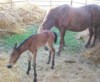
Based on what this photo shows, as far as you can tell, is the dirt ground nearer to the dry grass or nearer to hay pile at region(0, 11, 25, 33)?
the dry grass

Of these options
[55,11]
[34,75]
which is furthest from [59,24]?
[34,75]

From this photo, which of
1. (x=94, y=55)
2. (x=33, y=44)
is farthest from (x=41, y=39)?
Result: (x=94, y=55)

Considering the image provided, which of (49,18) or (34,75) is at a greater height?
(49,18)

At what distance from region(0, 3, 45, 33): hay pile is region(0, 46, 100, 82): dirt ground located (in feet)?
6.97

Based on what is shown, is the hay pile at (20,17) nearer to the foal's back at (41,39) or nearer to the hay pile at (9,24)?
the hay pile at (9,24)

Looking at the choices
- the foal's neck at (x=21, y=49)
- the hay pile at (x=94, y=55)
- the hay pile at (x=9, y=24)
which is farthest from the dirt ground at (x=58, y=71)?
the hay pile at (x=9, y=24)

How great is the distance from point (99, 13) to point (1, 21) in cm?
319

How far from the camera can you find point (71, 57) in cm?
611

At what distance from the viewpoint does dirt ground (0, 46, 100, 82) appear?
4710mm

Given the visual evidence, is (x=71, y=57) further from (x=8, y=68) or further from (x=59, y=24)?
(x=8, y=68)

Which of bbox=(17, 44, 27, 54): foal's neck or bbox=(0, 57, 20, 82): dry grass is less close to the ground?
bbox=(17, 44, 27, 54): foal's neck

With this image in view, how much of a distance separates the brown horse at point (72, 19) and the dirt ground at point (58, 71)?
550 mm

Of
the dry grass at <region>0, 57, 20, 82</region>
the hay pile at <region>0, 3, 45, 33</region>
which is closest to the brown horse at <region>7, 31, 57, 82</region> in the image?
the dry grass at <region>0, 57, 20, 82</region>

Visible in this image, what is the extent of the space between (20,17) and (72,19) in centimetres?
322
